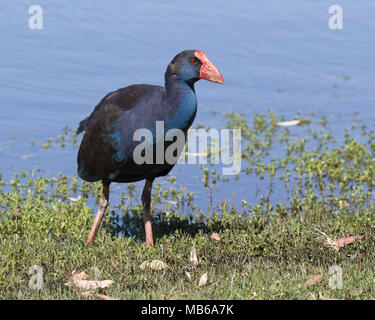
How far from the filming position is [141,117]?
674cm

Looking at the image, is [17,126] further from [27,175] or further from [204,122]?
[204,122]

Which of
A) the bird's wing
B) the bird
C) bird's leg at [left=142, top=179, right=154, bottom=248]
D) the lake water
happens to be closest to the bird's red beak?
the bird

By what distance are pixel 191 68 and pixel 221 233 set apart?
61.9 inches

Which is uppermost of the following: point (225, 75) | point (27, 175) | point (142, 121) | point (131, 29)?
point (131, 29)

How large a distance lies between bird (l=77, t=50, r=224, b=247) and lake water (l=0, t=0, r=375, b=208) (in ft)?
7.05

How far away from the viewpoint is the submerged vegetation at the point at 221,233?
20.2 feet

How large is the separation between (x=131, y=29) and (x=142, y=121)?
846cm

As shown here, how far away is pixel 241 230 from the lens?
24.6 feet

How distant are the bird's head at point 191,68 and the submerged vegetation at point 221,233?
1433 mm

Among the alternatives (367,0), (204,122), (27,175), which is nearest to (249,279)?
(27,175)

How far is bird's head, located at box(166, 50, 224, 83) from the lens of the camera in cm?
688

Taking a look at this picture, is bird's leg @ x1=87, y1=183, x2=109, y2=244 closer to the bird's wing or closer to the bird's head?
the bird's wing
